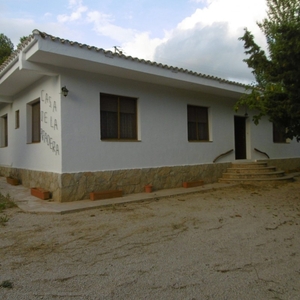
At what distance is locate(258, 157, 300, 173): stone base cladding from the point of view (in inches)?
538

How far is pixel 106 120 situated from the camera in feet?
27.6

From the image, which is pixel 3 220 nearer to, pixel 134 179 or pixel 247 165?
pixel 134 179

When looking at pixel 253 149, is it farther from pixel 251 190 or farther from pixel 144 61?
pixel 144 61

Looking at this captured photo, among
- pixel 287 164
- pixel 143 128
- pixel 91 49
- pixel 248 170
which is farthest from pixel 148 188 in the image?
pixel 287 164

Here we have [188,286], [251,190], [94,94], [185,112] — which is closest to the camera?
[188,286]

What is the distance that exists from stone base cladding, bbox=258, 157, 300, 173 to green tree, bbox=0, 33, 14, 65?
1740 centimetres

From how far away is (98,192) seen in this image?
770cm

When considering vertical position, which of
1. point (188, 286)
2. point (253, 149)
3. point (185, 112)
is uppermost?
point (185, 112)

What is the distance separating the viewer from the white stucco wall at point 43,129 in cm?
766

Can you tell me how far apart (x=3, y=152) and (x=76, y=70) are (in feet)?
21.0

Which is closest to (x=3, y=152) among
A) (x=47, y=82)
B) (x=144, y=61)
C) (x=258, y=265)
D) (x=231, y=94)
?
(x=47, y=82)

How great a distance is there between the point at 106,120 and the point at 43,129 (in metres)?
1.80

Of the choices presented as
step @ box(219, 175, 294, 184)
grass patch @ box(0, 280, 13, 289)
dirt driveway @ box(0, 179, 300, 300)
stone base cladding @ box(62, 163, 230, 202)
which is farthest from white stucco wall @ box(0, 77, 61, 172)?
step @ box(219, 175, 294, 184)

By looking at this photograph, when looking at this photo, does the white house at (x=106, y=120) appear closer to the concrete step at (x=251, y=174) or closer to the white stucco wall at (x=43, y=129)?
the white stucco wall at (x=43, y=129)
